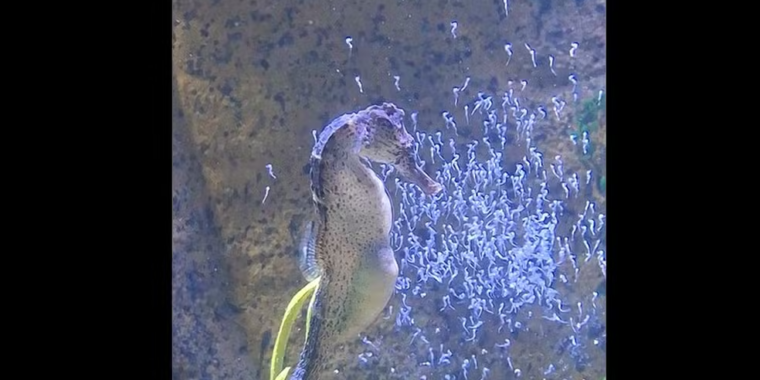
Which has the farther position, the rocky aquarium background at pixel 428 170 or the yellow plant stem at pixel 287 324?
A: the rocky aquarium background at pixel 428 170

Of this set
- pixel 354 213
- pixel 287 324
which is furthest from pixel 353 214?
pixel 287 324

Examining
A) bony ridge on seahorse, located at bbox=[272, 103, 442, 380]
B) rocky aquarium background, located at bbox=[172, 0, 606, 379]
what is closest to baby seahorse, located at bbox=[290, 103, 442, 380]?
bony ridge on seahorse, located at bbox=[272, 103, 442, 380]

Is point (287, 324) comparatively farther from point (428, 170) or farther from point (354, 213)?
point (428, 170)

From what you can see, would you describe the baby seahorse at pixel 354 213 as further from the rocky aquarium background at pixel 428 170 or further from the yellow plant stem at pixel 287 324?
the rocky aquarium background at pixel 428 170

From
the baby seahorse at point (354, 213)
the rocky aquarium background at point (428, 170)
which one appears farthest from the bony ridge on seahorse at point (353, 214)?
the rocky aquarium background at point (428, 170)

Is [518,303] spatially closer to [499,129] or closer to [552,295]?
[552,295]

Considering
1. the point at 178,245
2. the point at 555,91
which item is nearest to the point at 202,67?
the point at 178,245
